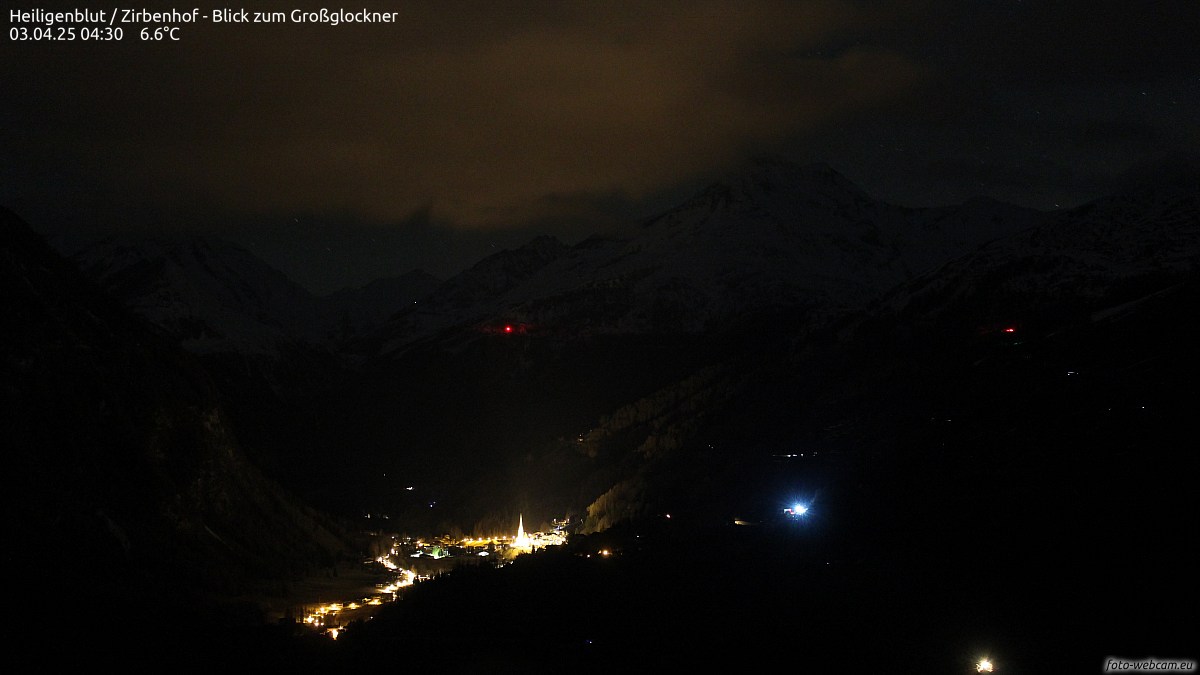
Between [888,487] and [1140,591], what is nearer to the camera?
[1140,591]

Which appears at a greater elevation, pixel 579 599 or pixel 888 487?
pixel 888 487

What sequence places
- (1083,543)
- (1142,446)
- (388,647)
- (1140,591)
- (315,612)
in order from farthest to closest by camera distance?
(315,612), (388,647), (1142,446), (1083,543), (1140,591)

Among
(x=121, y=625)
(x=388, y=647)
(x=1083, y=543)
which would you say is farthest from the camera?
(x=121, y=625)

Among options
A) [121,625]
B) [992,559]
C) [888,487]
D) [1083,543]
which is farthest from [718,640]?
[121,625]

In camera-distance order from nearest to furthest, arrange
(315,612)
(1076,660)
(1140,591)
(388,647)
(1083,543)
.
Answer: (1076,660) < (1140,591) < (1083,543) < (388,647) < (315,612)

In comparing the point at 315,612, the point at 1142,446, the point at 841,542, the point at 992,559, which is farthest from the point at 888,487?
the point at 315,612

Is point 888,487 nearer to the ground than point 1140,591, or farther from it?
farther from it

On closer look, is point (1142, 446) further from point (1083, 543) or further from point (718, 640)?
point (718, 640)

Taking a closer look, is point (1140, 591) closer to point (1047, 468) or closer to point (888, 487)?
point (1047, 468)

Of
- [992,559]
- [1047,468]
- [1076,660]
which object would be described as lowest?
[1076,660]
